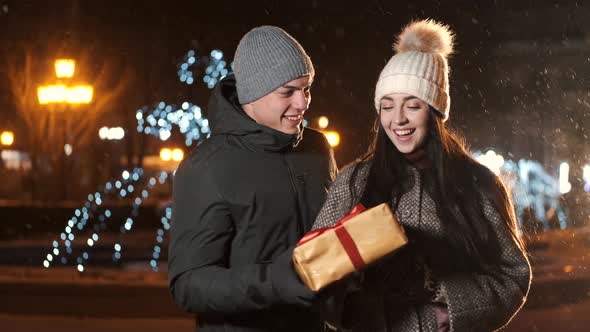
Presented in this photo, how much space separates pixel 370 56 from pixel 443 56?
28837 millimetres

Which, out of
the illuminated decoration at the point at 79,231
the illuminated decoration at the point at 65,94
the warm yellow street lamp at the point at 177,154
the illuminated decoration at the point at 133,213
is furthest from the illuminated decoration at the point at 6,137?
A: the illuminated decoration at the point at 65,94

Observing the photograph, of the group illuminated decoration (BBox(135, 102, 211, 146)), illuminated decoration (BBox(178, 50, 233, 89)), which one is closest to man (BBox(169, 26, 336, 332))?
illuminated decoration (BBox(178, 50, 233, 89))

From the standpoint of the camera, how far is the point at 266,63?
3838 millimetres

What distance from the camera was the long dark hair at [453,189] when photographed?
11.7ft

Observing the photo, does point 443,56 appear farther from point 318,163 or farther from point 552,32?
point 552,32

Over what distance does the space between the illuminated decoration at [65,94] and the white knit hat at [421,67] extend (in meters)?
16.7

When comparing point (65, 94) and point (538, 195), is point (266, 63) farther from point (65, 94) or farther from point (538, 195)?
point (538, 195)

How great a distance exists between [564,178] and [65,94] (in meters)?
38.7

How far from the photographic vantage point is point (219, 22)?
31.1 meters

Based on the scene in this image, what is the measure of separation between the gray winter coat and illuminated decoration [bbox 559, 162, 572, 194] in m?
48.3

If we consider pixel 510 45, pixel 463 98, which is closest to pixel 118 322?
pixel 510 45

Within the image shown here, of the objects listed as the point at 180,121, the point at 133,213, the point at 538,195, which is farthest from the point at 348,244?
the point at 538,195

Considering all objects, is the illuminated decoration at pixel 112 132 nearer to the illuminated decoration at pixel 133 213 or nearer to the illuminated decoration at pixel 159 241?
the illuminated decoration at pixel 133 213

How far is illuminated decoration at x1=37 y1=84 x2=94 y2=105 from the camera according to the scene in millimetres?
19984
